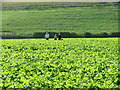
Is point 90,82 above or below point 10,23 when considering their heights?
above

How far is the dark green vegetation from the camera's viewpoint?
7950cm

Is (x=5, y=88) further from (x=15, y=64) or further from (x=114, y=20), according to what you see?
(x=114, y=20)

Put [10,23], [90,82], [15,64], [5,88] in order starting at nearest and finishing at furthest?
[5,88] → [90,82] → [15,64] → [10,23]

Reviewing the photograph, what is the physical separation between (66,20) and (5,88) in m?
77.9

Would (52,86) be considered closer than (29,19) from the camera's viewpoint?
Yes

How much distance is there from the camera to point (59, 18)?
300ft

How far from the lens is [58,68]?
1595 centimetres

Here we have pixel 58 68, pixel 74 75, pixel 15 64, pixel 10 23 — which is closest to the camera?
pixel 74 75

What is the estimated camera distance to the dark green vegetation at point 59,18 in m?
79.5

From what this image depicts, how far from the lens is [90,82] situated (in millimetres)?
12578

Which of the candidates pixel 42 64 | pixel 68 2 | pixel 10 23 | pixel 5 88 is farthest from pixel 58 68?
pixel 68 2

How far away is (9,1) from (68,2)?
20891mm

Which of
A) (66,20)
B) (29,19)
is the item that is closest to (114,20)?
(66,20)

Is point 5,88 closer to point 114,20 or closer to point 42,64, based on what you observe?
point 42,64
